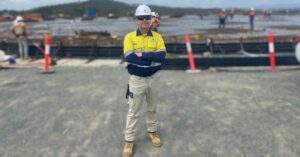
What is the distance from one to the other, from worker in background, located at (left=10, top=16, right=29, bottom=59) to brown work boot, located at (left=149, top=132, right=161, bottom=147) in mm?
11995

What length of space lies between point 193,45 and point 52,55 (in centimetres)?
684

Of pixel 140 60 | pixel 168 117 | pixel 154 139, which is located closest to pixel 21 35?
pixel 168 117

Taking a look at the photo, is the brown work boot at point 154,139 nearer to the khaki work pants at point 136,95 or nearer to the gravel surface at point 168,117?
the gravel surface at point 168,117

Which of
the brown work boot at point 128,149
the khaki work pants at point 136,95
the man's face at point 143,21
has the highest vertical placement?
the man's face at point 143,21

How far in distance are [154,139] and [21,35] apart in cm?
1223

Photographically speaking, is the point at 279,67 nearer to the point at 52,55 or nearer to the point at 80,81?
the point at 80,81

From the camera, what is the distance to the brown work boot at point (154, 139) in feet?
17.7

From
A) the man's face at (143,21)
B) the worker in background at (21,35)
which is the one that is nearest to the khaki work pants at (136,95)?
the man's face at (143,21)

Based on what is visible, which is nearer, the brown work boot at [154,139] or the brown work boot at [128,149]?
the brown work boot at [128,149]

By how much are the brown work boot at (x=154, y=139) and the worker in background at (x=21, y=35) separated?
12.0 meters

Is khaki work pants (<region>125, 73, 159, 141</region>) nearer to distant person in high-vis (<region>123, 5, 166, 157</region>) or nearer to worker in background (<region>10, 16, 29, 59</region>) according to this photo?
distant person in high-vis (<region>123, 5, 166, 157</region>)

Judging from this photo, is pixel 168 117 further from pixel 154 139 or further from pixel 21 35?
pixel 21 35

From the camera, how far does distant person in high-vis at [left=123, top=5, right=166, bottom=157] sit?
4883 mm

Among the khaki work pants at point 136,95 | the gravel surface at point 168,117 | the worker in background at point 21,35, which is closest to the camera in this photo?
the khaki work pants at point 136,95
